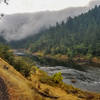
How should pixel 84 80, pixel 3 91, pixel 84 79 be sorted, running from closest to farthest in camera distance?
1. pixel 3 91
2. pixel 84 80
3. pixel 84 79

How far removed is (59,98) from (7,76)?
8302mm

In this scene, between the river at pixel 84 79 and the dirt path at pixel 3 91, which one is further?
the river at pixel 84 79

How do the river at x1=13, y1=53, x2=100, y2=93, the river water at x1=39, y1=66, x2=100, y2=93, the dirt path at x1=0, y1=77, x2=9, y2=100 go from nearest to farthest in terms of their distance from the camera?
the dirt path at x1=0, y1=77, x2=9, y2=100 → the river water at x1=39, y1=66, x2=100, y2=93 → the river at x1=13, y1=53, x2=100, y2=93

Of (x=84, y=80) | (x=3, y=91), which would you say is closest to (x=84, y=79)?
(x=84, y=80)

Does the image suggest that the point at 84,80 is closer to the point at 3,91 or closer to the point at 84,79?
the point at 84,79

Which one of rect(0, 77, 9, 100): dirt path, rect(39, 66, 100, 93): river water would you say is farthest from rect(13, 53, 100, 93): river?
rect(0, 77, 9, 100): dirt path

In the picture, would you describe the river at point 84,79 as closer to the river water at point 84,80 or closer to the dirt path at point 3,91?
the river water at point 84,80

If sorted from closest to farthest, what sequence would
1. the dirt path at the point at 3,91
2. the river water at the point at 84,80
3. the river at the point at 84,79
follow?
the dirt path at the point at 3,91
the river water at the point at 84,80
the river at the point at 84,79

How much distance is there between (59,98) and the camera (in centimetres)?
1939

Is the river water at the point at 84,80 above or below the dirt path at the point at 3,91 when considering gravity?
below

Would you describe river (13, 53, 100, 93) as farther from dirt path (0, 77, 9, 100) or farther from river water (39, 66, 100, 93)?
dirt path (0, 77, 9, 100)

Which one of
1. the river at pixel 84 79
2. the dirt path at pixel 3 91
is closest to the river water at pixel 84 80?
the river at pixel 84 79

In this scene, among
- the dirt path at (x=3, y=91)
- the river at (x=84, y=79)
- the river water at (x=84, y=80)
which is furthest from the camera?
the river at (x=84, y=79)

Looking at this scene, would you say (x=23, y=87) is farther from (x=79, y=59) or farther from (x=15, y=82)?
(x=79, y=59)
